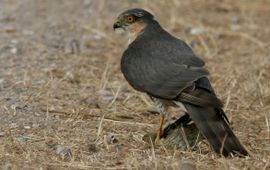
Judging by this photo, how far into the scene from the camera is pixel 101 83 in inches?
377

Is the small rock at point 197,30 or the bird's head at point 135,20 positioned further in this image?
the small rock at point 197,30

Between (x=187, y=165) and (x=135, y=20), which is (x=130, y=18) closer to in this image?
(x=135, y=20)

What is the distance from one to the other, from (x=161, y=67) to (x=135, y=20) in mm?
1231

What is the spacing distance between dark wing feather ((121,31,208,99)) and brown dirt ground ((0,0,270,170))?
0.52m

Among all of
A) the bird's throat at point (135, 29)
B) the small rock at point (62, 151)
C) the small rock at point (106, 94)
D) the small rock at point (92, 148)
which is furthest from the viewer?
the small rock at point (106, 94)

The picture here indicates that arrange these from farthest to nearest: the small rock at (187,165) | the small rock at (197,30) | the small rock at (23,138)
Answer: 1. the small rock at (197,30)
2. the small rock at (23,138)
3. the small rock at (187,165)

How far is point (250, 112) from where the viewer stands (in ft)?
29.5

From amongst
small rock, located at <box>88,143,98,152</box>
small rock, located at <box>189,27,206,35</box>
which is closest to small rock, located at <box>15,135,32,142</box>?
small rock, located at <box>88,143,98,152</box>

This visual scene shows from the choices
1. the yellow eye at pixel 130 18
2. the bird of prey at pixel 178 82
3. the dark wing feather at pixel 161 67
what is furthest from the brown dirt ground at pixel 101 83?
the yellow eye at pixel 130 18

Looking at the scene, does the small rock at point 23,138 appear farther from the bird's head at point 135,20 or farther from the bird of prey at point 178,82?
the bird's head at point 135,20

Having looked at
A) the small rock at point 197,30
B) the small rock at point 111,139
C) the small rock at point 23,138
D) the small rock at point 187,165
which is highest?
the small rock at point 187,165

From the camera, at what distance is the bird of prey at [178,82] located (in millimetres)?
7027

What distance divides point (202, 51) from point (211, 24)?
1370 mm

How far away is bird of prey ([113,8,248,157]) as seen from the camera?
7.03 m
